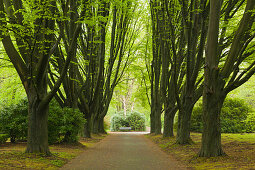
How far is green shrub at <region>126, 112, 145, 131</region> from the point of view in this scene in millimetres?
37062

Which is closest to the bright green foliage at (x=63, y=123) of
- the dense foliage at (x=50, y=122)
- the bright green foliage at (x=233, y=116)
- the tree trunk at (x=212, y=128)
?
the dense foliage at (x=50, y=122)

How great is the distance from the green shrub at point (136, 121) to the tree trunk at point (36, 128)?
2870 cm

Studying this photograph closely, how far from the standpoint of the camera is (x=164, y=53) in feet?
49.5

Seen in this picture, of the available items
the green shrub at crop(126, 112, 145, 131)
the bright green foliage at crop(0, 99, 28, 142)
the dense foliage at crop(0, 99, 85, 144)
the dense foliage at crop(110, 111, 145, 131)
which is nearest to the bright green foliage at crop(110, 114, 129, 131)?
the dense foliage at crop(110, 111, 145, 131)

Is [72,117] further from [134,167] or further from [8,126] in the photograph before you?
[134,167]

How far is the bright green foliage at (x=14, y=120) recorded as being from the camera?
11323 millimetres

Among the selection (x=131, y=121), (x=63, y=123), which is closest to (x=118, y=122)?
(x=131, y=121)

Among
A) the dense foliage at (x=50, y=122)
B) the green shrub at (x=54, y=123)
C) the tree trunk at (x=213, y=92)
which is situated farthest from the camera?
the green shrub at (x=54, y=123)

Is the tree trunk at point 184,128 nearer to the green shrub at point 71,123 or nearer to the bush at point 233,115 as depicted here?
the green shrub at point 71,123

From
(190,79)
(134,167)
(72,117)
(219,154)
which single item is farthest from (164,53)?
(134,167)

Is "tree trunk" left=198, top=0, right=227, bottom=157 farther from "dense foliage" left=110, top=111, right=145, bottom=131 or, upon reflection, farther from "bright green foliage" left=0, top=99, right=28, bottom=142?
"dense foliage" left=110, top=111, right=145, bottom=131

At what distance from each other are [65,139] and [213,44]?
8.66 m

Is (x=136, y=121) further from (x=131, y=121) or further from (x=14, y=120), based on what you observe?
(x=14, y=120)

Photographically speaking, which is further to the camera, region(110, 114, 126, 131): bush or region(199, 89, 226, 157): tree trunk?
region(110, 114, 126, 131): bush
